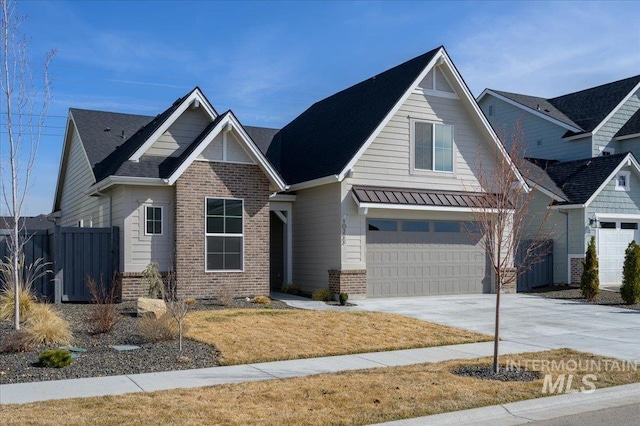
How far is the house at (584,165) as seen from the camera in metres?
25.5

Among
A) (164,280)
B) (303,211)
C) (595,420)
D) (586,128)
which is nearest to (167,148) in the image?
(164,280)

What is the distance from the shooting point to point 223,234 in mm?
19156

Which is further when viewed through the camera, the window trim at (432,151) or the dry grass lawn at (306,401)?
the window trim at (432,151)

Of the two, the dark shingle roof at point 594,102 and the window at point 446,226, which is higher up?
the dark shingle roof at point 594,102

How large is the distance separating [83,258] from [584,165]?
2025 cm

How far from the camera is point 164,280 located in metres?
18.4

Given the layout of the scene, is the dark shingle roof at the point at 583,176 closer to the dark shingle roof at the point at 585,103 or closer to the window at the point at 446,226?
the dark shingle roof at the point at 585,103

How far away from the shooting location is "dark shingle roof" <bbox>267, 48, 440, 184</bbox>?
68.5 ft

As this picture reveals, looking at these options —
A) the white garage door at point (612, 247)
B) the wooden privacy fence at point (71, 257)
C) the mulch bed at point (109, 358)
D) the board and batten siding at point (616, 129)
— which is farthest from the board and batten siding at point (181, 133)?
the board and batten siding at point (616, 129)

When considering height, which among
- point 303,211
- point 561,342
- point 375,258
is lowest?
point 561,342

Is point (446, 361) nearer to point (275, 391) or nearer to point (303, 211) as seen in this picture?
point (275, 391)

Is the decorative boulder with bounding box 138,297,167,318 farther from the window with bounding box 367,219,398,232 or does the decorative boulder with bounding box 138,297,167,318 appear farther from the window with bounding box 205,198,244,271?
the window with bounding box 367,219,398,232

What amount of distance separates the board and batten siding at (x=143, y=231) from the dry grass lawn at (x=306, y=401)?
9743 mm

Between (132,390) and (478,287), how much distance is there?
16.2 metres
